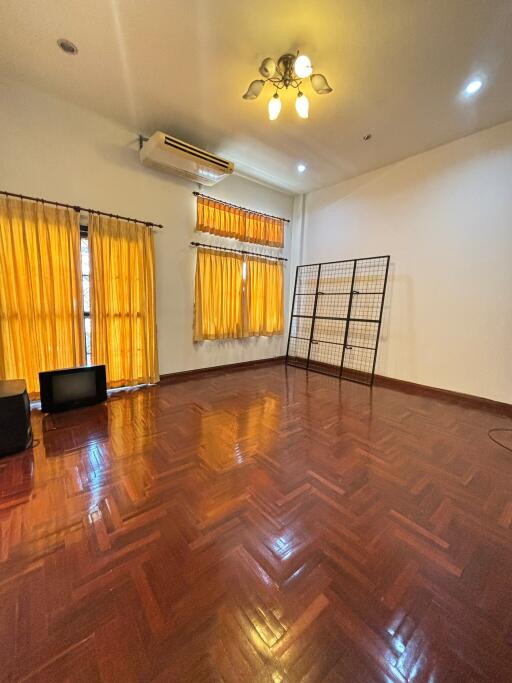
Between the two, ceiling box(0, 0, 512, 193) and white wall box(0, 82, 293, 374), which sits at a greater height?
ceiling box(0, 0, 512, 193)

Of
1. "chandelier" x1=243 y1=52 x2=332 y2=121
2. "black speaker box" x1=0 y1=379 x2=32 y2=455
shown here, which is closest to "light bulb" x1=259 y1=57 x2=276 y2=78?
"chandelier" x1=243 y1=52 x2=332 y2=121

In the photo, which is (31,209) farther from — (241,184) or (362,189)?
(362,189)

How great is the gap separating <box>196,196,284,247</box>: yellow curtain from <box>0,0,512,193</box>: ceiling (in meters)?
0.85

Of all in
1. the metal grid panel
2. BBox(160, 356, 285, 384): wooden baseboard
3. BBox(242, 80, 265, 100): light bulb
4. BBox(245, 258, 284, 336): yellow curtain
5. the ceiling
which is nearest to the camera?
the ceiling

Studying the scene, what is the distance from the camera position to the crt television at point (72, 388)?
106 inches

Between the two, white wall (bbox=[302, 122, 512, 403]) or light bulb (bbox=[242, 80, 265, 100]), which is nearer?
light bulb (bbox=[242, 80, 265, 100])

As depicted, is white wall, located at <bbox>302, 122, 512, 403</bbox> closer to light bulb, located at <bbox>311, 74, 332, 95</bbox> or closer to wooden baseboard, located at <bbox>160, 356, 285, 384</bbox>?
wooden baseboard, located at <bbox>160, 356, 285, 384</bbox>

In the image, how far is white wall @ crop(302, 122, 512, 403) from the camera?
10.3 feet

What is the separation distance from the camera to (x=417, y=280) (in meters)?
3.80

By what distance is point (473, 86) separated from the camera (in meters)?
2.51

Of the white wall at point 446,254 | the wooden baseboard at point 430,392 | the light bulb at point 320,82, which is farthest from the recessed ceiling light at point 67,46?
the wooden baseboard at point 430,392

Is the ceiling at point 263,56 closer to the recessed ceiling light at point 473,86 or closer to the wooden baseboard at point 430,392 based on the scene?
the recessed ceiling light at point 473,86

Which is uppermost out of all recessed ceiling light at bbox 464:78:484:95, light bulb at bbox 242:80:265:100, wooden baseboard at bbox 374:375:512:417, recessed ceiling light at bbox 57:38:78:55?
recessed ceiling light at bbox 464:78:484:95

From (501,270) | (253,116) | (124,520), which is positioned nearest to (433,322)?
(501,270)
